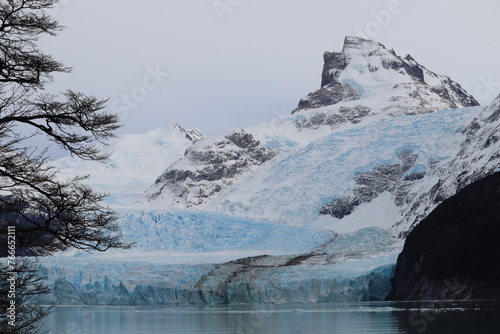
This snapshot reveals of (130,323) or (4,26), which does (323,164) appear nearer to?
(130,323)

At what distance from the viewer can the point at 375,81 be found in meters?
171

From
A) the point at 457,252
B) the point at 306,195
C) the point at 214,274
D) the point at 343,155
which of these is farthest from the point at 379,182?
the point at 214,274

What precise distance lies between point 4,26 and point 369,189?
95716 mm

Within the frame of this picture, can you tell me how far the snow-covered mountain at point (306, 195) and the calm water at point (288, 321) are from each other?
226 inches

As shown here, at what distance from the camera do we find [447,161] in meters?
92.6

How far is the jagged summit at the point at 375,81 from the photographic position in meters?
161

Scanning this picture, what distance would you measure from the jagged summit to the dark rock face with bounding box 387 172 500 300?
86.7 meters

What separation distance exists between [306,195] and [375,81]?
7268 cm

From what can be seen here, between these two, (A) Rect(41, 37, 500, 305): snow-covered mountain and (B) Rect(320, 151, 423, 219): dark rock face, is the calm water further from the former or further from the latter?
(B) Rect(320, 151, 423, 219): dark rock face

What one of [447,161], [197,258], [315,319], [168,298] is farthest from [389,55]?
[315,319]

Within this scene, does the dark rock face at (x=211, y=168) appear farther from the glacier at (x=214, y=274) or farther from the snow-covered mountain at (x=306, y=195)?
the glacier at (x=214, y=274)

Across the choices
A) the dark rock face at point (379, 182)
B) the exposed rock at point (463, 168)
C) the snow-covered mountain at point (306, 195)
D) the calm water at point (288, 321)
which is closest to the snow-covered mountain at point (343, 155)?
the dark rock face at point (379, 182)

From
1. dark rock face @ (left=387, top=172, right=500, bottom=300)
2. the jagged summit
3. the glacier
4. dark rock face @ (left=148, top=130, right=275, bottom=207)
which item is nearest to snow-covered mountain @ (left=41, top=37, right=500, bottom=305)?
the glacier

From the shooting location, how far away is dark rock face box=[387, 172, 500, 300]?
59531mm
